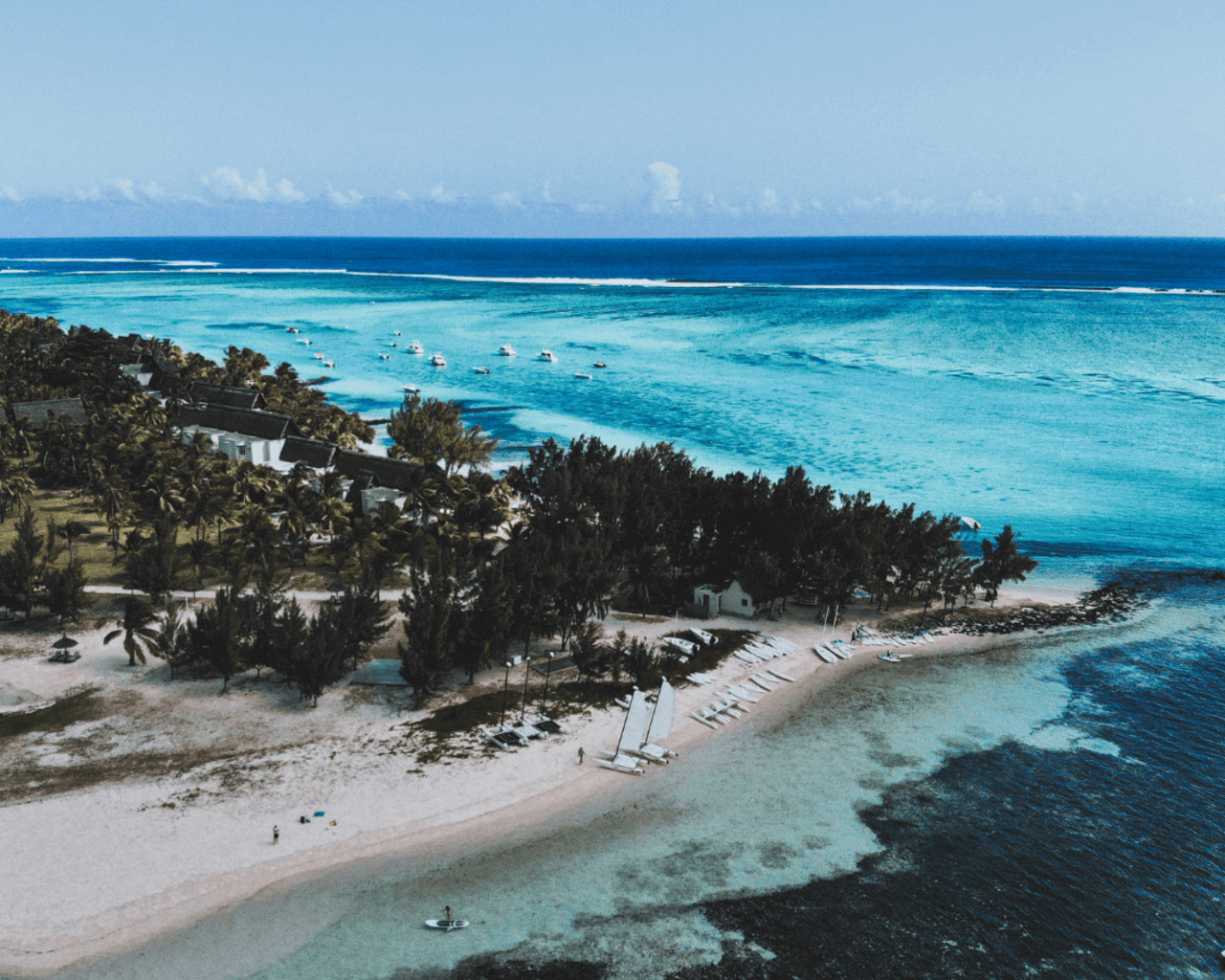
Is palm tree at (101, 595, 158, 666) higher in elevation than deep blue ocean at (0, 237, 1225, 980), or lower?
higher

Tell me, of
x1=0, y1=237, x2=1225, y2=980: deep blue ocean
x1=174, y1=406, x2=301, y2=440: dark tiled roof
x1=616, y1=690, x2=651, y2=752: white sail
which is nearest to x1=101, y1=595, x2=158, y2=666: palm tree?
x1=0, y1=237, x2=1225, y2=980: deep blue ocean

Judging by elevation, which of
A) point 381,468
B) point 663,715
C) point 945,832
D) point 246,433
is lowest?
point 945,832

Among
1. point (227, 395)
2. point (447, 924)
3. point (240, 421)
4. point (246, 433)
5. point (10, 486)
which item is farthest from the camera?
point (227, 395)

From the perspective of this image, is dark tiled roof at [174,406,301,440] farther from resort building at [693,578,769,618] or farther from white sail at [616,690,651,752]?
white sail at [616,690,651,752]

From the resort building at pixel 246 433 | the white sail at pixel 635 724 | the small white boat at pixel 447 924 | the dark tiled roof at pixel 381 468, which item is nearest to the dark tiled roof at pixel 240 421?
the resort building at pixel 246 433

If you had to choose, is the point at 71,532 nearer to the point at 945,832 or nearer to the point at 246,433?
the point at 246,433

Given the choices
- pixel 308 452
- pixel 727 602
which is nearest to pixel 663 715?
pixel 727 602

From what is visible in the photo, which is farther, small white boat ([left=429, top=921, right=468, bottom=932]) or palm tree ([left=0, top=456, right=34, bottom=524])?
palm tree ([left=0, top=456, right=34, bottom=524])
